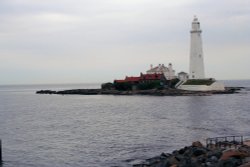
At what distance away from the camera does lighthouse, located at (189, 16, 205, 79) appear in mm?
94438

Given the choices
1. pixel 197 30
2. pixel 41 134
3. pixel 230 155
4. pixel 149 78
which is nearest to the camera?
pixel 230 155

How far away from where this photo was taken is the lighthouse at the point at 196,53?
310ft

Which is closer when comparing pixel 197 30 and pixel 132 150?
pixel 132 150

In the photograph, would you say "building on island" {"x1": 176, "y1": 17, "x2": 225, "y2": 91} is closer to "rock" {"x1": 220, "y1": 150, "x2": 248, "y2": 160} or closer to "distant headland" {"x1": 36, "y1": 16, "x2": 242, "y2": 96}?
"distant headland" {"x1": 36, "y1": 16, "x2": 242, "y2": 96}

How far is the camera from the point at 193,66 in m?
95.9

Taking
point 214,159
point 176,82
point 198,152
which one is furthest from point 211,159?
point 176,82

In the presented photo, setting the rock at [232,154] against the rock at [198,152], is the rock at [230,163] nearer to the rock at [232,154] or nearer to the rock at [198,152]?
the rock at [232,154]

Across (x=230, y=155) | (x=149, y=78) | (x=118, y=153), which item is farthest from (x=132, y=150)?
(x=149, y=78)

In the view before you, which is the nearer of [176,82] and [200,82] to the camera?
[200,82]

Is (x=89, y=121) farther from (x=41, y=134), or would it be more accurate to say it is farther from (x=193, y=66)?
(x=193, y=66)

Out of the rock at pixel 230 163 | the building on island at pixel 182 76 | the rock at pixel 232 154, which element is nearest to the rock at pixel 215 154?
the rock at pixel 232 154

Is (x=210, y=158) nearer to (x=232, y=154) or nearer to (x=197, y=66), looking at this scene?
(x=232, y=154)

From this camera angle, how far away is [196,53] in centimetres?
9438

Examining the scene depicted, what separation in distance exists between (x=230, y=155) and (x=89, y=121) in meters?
32.9
